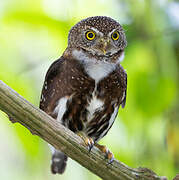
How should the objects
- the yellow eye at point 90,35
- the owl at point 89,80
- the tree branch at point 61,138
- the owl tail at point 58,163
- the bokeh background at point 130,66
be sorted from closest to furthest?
the tree branch at point 61,138 → the bokeh background at point 130,66 → the owl at point 89,80 → the yellow eye at point 90,35 → the owl tail at point 58,163

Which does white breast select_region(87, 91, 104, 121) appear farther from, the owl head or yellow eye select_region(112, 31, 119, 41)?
yellow eye select_region(112, 31, 119, 41)

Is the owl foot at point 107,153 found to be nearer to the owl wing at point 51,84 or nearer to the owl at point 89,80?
the owl at point 89,80

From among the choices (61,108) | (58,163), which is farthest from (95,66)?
(58,163)

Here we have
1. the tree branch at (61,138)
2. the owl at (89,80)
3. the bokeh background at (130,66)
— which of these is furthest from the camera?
the owl at (89,80)

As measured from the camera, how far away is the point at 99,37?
2727mm

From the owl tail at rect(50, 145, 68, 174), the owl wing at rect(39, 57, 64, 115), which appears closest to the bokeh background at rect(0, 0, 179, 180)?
the owl wing at rect(39, 57, 64, 115)

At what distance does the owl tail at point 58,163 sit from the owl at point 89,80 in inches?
21.2

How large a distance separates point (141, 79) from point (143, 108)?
15 cm

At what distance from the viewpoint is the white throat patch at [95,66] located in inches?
103

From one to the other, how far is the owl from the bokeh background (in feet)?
0.80

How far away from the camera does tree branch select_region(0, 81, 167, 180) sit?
1.70 metres

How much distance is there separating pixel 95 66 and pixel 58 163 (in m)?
1.02

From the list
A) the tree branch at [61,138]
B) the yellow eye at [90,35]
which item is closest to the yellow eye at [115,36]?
the yellow eye at [90,35]

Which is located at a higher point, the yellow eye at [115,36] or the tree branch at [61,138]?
the yellow eye at [115,36]
